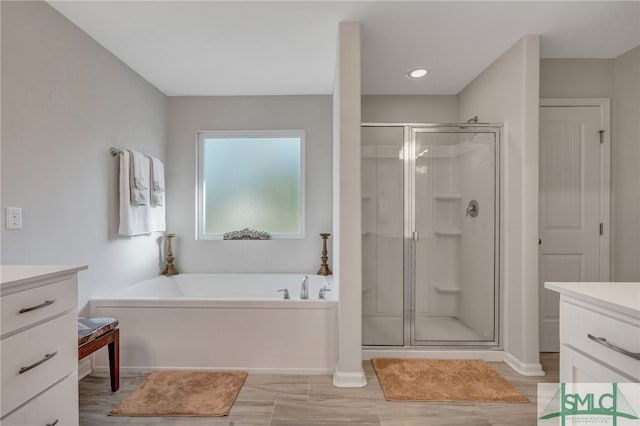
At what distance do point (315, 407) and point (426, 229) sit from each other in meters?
1.51

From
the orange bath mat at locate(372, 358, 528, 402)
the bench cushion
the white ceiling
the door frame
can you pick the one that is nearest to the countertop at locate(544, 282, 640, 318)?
the orange bath mat at locate(372, 358, 528, 402)

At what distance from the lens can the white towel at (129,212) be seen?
2600 mm

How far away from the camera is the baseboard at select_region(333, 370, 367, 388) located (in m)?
2.09

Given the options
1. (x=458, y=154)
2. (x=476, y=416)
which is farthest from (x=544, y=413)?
(x=458, y=154)

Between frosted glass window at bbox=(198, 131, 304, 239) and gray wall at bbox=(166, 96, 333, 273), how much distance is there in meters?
0.10

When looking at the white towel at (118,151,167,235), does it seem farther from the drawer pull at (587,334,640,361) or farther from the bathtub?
the drawer pull at (587,334,640,361)

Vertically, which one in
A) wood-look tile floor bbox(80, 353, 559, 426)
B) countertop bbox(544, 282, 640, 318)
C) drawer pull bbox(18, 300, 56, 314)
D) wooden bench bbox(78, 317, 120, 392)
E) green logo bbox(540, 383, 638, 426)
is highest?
countertop bbox(544, 282, 640, 318)

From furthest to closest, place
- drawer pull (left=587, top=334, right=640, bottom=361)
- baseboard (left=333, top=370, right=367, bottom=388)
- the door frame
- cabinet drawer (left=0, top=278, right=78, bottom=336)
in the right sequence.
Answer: the door frame < baseboard (left=333, top=370, right=367, bottom=388) < cabinet drawer (left=0, top=278, right=78, bottom=336) < drawer pull (left=587, top=334, right=640, bottom=361)

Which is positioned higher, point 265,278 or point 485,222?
point 485,222

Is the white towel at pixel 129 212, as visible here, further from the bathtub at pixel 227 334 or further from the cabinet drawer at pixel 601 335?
the cabinet drawer at pixel 601 335

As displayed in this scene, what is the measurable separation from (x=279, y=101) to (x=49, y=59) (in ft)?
6.41

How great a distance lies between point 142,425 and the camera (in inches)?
67.1

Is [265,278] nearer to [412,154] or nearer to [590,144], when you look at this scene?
[412,154]

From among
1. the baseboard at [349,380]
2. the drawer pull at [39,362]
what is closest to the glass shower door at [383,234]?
the baseboard at [349,380]
